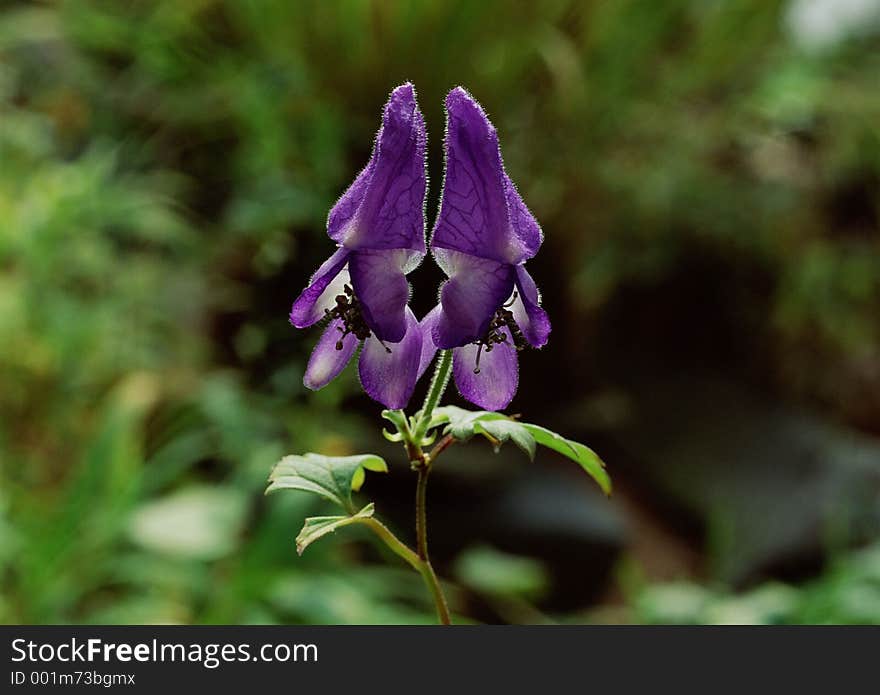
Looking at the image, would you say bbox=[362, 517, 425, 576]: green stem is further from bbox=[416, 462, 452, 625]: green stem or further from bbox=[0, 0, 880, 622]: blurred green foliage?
bbox=[0, 0, 880, 622]: blurred green foliage

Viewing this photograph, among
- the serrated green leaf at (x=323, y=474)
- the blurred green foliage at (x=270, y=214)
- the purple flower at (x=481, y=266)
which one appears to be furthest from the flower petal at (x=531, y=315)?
the blurred green foliage at (x=270, y=214)

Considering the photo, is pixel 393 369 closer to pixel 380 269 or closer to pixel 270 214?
pixel 380 269

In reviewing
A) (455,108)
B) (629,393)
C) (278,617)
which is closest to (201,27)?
(629,393)

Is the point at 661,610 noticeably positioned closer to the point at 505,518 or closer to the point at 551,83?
the point at 505,518

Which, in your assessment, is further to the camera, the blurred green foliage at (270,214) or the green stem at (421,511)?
the blurred green foliage at (270,214)

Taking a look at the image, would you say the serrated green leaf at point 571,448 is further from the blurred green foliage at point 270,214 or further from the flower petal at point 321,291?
the blurred green foliage at point 270,214

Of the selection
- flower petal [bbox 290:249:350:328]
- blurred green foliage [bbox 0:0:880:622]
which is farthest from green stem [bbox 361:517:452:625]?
blurred green foliage [bbox 0:0:880:622]

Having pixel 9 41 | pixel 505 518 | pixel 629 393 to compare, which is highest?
pixel 9 41
